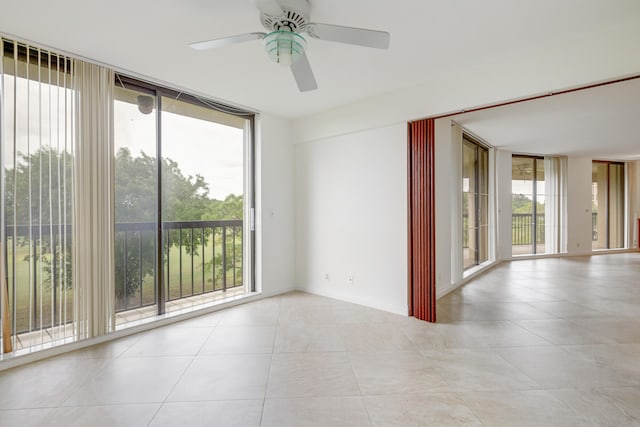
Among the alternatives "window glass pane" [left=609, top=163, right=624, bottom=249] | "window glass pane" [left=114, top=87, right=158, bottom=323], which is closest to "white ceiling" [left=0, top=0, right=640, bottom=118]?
"window glass pane" [left=114, top=87, right=158, bottom=323]

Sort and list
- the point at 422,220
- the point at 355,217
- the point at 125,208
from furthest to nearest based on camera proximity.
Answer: the point at 355,217 < the point at 422,220 < the point at 125,208

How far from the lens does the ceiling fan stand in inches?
70.3

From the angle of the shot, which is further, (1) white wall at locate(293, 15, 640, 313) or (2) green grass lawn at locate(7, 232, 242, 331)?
(1) white wall at locate(293, 15, 640, 313)

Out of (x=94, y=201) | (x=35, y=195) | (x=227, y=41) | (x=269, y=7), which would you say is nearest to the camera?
(x=269, y=7)

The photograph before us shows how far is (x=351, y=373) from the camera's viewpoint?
2.21 meters

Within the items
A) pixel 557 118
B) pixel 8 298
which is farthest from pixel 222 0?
pixel 557 118

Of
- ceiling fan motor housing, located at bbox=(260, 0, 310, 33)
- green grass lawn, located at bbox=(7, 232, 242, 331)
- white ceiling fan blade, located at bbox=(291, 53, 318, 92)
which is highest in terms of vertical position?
ceiling fan motor housing, located at bbox=(260, 0, 310, 33)

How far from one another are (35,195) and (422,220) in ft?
11.7

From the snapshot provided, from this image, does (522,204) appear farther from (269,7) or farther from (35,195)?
(35,195)

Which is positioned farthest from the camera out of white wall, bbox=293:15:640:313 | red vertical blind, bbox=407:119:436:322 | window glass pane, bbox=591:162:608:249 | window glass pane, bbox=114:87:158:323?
window glass pane, bbox=591:162:608:249

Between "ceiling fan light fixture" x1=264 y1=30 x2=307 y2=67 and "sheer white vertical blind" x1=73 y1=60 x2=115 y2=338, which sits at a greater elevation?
"ceiling fan light fixture" x1=264 y1=30 x2=307 y2=67

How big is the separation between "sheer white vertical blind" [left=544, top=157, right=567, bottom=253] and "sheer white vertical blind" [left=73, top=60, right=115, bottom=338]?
888 centimetres

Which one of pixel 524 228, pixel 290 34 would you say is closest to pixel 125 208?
pixel 290 34

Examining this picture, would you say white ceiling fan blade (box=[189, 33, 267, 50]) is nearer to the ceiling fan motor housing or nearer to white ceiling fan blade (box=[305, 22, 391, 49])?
the ceiling fan motor housing
